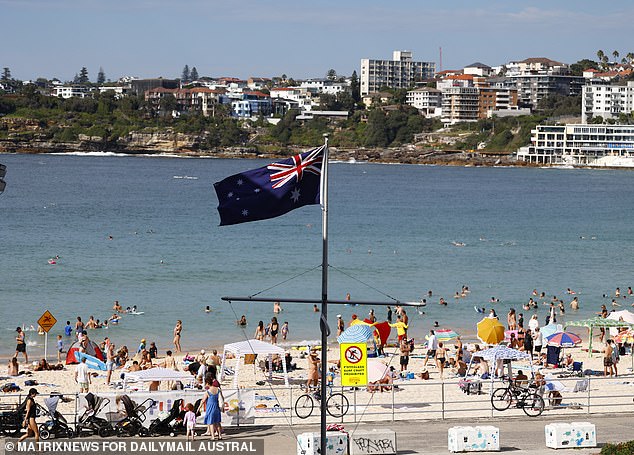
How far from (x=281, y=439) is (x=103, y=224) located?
6102cm

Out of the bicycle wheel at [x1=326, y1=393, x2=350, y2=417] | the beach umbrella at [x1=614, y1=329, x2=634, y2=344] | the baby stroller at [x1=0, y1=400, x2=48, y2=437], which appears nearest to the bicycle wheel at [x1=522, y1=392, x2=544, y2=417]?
the bicycle wheel at [x1=326, y1=393, x2=350, y2=417]

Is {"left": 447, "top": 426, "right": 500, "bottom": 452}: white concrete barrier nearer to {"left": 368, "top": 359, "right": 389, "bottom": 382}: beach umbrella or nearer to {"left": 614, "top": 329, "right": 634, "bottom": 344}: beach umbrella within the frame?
{"left": 368, "top": 359, "right": 389, "bottom": 382}: beach umbrella

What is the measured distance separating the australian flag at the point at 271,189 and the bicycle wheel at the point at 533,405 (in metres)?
8.93

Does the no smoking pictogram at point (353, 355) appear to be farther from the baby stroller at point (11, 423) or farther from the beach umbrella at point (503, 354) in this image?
the beach umbrella at point (503, 354)

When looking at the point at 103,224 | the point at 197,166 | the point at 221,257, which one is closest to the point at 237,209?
the point at 221,257

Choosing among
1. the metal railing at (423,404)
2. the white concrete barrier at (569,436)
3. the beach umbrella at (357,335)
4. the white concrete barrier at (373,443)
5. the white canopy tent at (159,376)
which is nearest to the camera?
the white concrete barrier at (373,443)

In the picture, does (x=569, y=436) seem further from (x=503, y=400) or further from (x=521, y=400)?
(x=503, y=400)

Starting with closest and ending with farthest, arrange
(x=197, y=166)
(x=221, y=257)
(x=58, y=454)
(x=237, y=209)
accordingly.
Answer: (x=237, y=209), (x=58, y=454), (x=221, y=257), (x=197, y=166)

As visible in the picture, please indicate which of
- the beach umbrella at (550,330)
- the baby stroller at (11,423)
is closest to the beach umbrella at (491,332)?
the beach umbrella at (550,330)

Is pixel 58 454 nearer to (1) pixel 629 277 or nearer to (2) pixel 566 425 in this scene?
(2) pixel 566 425

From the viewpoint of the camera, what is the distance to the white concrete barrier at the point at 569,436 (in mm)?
16906

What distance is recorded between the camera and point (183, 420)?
695 inches

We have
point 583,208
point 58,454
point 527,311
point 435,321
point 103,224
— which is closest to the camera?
point 58,454

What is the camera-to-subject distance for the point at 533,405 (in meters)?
19.7
